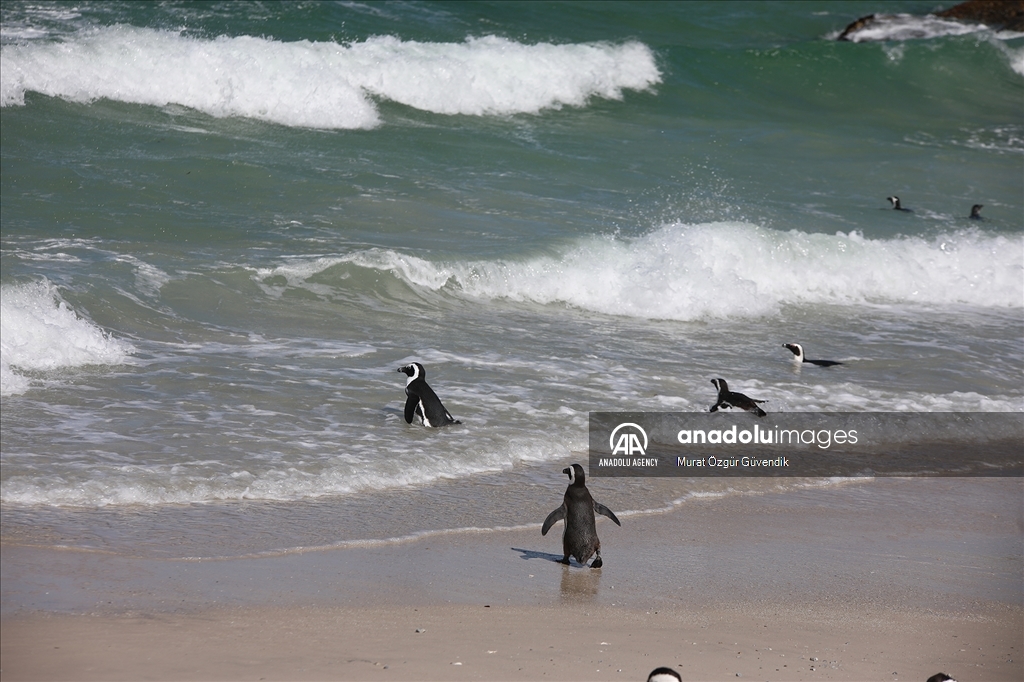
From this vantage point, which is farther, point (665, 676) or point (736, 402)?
point (736, 402)

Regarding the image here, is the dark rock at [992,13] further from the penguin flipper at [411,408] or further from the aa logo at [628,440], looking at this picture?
the penguin flipper at [411,408]

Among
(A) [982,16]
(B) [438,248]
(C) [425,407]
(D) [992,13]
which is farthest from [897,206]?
(D) [992,13]

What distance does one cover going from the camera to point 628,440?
6969 millimetres

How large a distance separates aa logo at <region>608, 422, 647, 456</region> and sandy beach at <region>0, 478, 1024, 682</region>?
111 centimetres

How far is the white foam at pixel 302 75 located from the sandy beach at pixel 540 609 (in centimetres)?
995

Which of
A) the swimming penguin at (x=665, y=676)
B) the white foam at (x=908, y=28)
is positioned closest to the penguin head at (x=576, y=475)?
the swimming penguin at (x=665, y=676)

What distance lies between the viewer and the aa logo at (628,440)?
686cm

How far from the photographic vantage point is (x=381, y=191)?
12.0 meters

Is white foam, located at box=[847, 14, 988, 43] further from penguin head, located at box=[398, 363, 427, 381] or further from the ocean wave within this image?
penguin head, located at box=[398, 363, 427, 381]

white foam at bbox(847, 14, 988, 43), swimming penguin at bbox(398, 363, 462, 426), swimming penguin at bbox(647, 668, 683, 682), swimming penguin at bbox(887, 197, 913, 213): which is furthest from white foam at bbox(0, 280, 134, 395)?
white foam at bbox(847, 14, 988, 43)

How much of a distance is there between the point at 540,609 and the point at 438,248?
6385 millimetres

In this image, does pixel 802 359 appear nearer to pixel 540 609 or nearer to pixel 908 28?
pixel 540 609

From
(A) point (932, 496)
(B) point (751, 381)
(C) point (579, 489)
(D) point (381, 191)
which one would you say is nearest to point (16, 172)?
(D) point (381, 191)

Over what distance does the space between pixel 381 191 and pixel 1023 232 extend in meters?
7.31
